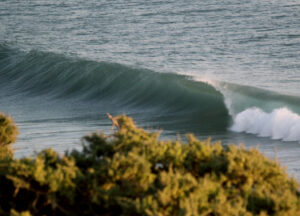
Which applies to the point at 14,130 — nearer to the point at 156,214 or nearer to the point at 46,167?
the point at 46,167

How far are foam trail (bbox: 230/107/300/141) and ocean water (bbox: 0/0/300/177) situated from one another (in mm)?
42

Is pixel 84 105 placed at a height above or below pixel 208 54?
below

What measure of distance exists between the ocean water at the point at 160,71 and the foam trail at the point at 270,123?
1.6 inches

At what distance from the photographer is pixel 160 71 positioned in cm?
3272

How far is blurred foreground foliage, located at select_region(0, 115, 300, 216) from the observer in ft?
23.1

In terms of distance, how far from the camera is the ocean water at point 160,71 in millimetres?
21984

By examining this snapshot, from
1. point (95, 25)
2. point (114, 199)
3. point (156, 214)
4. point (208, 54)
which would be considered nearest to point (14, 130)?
point (114, 199)

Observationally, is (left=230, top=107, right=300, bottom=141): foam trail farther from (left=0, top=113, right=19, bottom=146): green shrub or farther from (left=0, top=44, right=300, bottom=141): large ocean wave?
(left=0, top=113, right=19, bottom=146): green shrub

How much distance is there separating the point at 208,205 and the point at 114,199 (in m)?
1.05

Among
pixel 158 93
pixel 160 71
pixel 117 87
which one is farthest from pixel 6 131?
pixel 160 71

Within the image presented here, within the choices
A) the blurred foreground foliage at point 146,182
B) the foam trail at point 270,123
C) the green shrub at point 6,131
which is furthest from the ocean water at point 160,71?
the blurred foreground foliage at point 146,182

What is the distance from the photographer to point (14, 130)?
40.6ft

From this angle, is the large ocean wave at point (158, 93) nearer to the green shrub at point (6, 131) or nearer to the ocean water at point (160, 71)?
the ocean water at point (160, 71)

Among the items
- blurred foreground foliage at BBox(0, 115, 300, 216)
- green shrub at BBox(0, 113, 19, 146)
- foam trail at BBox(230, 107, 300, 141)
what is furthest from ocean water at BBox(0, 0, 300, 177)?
blurred foreground foliage at BBox(0, 115, 300, 216)
